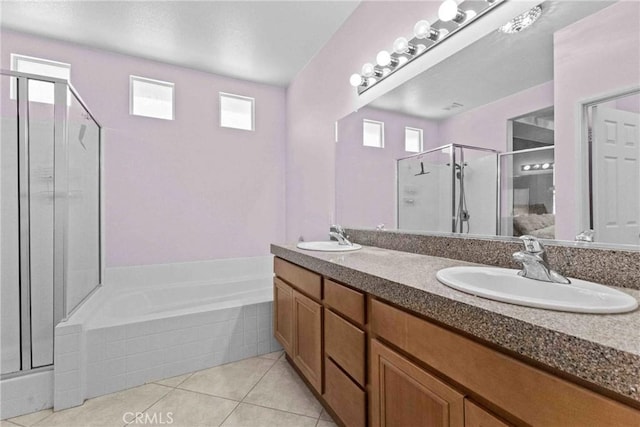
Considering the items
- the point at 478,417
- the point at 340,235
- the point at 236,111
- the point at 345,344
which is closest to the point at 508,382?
the point at 478,417

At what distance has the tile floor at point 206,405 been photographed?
146 centimetres

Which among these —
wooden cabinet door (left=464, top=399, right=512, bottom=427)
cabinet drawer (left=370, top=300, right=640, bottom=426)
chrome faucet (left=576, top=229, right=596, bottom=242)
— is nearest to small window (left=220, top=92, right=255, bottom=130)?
cabinet drawer (left=370, top=300, right=640, bottom=426)

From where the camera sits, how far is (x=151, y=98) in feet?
9.37

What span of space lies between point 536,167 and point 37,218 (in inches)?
105

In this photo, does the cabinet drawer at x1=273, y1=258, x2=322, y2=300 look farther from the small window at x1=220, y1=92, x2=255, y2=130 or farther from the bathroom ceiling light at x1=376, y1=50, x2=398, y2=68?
the small window at x1=220, y1=92, x2=255, y2=130

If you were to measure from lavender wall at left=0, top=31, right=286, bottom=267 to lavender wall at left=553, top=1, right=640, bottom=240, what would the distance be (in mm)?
2768

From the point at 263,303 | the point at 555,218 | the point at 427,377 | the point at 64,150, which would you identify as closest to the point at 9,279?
the point at 64,150

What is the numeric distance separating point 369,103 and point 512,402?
181cm

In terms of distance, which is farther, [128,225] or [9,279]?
[128,225]

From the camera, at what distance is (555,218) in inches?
40.9

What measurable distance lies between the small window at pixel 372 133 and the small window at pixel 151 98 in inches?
80.1

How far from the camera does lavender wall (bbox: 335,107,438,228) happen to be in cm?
174

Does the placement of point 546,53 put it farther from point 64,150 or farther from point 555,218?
point 64,150

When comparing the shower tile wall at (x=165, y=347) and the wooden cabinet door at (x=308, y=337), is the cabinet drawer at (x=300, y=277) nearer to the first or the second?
the wooden cabinet door at (x=308, y=337)
